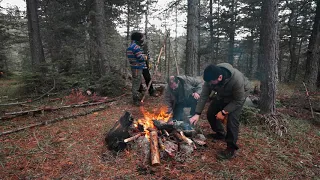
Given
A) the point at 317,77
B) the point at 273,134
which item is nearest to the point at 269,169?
the point at 273,134

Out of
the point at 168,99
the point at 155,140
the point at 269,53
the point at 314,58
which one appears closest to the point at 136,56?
the point at 168,99

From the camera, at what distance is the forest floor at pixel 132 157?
2.92 meters

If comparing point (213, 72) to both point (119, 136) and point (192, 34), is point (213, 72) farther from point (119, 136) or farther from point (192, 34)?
point (192, 34)

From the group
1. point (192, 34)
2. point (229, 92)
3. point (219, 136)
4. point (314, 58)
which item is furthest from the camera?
point (314, 58)

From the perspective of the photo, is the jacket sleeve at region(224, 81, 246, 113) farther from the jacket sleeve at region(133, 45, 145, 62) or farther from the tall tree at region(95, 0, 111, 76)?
the tall tree at region(95, 0, 111, 76)

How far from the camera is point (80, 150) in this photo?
358cm

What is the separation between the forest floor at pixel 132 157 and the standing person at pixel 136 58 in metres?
2.06

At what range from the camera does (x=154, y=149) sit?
3328 mm

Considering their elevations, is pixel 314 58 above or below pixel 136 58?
above

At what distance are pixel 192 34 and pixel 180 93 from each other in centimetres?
352

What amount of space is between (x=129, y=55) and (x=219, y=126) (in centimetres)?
399

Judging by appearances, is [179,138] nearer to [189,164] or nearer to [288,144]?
[189,164]

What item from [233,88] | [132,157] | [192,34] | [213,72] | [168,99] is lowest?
[132,157]

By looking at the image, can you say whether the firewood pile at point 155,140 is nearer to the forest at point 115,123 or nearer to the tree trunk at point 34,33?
the forest at point 115,123
